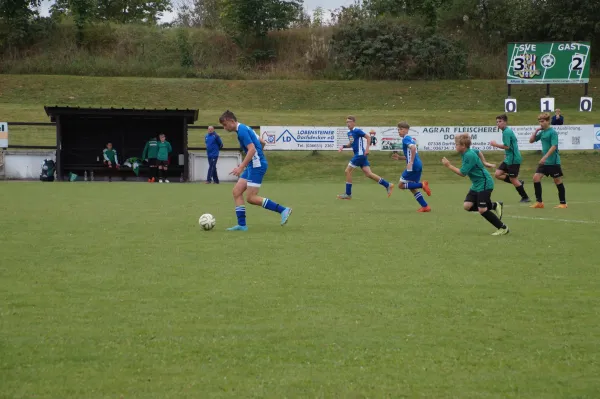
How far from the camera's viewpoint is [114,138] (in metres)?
31.0

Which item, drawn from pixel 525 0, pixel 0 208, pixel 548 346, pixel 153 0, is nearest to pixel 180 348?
pixel 548 346

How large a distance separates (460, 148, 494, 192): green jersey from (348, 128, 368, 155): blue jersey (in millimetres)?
7458

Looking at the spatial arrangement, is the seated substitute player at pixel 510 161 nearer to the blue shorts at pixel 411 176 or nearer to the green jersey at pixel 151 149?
the blue shorts at pixel 411 176

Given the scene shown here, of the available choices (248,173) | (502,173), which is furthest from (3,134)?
(248,173)

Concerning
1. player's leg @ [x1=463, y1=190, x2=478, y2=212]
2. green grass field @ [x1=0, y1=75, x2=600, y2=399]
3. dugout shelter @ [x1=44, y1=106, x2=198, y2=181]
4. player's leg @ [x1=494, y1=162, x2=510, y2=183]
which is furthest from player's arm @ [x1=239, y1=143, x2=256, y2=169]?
dugout shelter @ [x1=44, y1=106, x2=198, y2=181]

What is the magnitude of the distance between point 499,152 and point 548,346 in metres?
30.9

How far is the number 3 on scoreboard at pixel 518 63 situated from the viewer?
36188 millimetres

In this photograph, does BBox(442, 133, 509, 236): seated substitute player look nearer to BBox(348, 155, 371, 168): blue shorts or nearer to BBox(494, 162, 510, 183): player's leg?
BBox(494, 162, 510, 183): player's leg

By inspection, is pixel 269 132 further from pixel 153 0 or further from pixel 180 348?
pixel 153 0

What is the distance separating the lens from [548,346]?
5430mm

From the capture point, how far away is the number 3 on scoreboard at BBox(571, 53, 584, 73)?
36.1 m

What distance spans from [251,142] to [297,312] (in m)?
6.18

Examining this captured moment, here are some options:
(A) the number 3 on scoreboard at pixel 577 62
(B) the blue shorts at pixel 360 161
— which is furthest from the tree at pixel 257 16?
(B) the blue shorts at pixel 360 161

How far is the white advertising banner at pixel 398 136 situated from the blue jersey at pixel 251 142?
66.8ft
